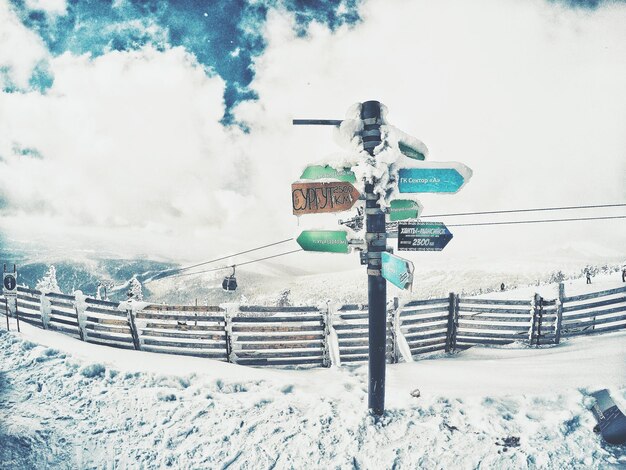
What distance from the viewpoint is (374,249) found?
394cm

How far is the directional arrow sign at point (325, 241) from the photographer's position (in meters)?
4.13

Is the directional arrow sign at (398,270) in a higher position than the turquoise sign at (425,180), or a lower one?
lower

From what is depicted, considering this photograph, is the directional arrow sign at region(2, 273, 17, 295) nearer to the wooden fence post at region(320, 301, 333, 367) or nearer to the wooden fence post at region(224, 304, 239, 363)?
the wooden fence post at region(224, 304, 239, 363)

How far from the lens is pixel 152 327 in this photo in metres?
7.82

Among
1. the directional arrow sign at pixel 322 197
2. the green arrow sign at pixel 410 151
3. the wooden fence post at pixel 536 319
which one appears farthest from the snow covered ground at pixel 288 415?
the green arrow sign at pixel 410 151

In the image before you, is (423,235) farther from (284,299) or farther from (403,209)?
(284,299)

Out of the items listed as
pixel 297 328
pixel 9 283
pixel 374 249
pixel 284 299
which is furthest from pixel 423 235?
pixel 284 299

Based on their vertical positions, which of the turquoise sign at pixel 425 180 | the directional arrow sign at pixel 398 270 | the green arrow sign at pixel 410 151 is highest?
the green arrow sign at pixel 410 151

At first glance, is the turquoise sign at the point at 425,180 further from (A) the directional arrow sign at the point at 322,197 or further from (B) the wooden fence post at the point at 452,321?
(B) the wooden fence post at the point at 452,321

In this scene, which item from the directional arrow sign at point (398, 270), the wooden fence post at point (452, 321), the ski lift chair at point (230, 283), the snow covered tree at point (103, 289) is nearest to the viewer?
the directional arrow sign at point (398, 270)

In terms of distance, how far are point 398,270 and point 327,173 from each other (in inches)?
61.2

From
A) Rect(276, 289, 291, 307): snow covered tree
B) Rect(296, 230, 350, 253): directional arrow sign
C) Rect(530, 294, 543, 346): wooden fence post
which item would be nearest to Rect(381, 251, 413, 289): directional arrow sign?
Rect(296, 230, 350, 253): directional arrow sign

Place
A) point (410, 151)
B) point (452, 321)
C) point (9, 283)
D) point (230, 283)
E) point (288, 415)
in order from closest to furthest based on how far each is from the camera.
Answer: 1. point (410, 151)
2. point (288, 415)
3. point (452, 321)
4. point (9, 283)
5. point (230, 283)

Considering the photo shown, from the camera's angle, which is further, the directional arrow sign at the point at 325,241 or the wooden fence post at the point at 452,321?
the wooden fence post at the point at 452,321
